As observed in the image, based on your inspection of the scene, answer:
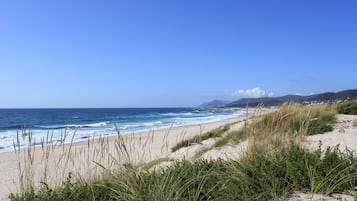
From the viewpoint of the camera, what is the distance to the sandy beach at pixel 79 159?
4.23 meters

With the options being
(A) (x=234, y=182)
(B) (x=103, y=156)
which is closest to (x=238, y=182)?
(A) (x=234, y=182)

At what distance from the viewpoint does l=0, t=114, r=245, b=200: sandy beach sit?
4.23m

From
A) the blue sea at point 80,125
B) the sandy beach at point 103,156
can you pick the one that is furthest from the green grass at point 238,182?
the blue sea at point 80,125

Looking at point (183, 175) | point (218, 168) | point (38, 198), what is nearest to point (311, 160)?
point (218, 168)

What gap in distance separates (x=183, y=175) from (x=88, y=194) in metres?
1.25

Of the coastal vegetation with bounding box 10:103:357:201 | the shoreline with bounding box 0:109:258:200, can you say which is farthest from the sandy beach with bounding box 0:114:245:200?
the coastal vegetation with bounding box 10:103:357:201

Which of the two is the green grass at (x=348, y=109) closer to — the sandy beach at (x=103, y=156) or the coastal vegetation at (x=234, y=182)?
the sandy beach at (x=103, y=156)

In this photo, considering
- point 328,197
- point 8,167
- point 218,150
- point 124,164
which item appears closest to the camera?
point 328,197

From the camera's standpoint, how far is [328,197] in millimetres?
3381

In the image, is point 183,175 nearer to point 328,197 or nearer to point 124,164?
point 124,164

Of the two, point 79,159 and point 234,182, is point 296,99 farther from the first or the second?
point 234,182

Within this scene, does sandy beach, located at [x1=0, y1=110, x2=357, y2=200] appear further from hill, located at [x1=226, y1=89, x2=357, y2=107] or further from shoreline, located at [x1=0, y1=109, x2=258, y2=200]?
hill, located at [x1=226, y1=89, x2=357, y2=107]

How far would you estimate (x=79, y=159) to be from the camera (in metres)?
6.97

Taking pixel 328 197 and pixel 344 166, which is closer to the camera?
pixel 328 197
